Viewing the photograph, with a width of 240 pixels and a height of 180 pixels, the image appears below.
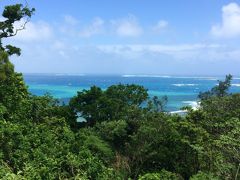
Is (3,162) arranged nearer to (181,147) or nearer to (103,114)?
(181,147)

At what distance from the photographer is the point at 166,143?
917 inches

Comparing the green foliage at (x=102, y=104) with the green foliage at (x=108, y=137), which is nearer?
the green foliage at (x=108, y=137)

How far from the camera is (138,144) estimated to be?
23844 millimetres

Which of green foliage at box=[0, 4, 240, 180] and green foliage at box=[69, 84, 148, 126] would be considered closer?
green foliage at box=[0, 4, 240, 180]

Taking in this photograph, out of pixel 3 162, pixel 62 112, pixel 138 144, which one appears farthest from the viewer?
pixel 62 112

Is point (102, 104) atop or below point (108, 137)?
atop

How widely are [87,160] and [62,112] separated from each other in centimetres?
1164

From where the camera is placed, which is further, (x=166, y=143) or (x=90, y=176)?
(x=166, y=143)

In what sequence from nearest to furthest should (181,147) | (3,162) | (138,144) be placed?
(3,162)
(181,147)
(138,144)

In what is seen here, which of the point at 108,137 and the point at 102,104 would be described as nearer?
the point at 108,137

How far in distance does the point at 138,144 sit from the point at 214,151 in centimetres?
575

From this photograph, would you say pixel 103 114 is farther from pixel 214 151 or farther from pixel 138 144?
pixel 214 151

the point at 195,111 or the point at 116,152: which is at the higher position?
the point at 195,111

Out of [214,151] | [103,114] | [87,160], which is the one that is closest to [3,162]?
[87,160]
